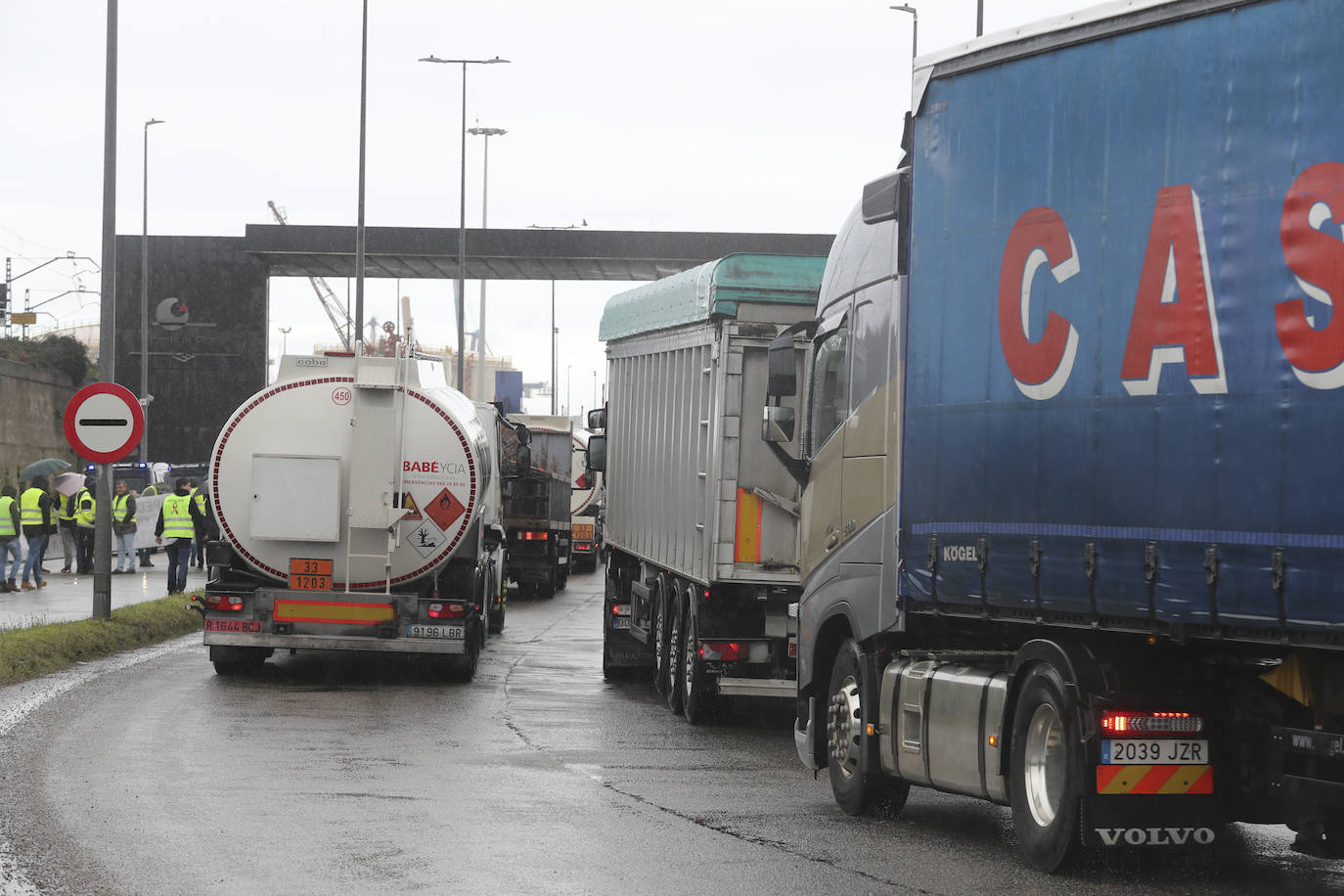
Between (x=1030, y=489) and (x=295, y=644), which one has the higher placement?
(x=1030, y=489)

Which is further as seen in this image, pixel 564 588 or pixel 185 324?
pixel 185 324

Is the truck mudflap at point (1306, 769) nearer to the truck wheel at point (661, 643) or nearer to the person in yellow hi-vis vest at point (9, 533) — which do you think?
the truck wheel at point (661, 643)

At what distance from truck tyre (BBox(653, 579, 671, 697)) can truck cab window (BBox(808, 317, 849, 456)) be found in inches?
200

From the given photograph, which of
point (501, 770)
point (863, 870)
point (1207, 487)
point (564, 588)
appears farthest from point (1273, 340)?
point (564, 588)

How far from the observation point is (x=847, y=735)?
10703mm

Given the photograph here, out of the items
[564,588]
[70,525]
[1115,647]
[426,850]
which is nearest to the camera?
[1115,647]

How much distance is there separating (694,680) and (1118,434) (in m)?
7.52

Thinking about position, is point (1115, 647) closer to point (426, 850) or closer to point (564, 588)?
point (426, 850)

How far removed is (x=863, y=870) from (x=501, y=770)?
3.82m

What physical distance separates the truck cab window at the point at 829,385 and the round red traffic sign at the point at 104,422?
10094 mm

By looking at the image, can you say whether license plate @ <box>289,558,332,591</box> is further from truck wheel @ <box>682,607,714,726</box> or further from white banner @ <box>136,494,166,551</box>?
white banner @ <box>136,494,166,551</box>

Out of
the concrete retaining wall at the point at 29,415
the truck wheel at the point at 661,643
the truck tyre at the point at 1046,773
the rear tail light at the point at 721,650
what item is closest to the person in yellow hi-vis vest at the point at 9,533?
the truck wheel at the point at 661,643

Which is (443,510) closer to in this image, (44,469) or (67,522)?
(44,469)

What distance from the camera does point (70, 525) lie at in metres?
34.8
